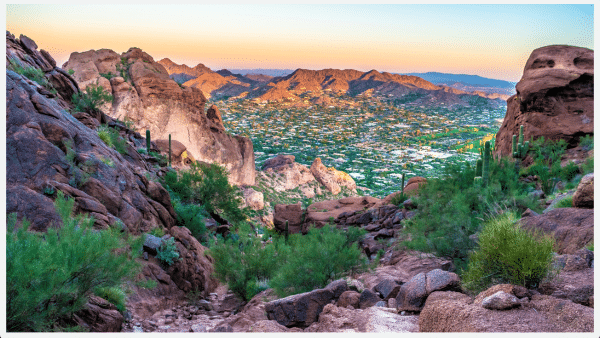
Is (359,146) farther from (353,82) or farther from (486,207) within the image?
(486,207)

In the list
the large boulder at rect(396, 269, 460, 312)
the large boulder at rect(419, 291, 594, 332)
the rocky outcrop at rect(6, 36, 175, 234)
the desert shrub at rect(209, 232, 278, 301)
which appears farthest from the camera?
the desert shrub at rect(209, 232, 278, 301)

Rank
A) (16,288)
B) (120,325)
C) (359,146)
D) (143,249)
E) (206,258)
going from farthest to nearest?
(359,146)
(206,258)
(143,249)
(120,325)
(16,288)

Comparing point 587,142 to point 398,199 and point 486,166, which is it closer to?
point 486,166

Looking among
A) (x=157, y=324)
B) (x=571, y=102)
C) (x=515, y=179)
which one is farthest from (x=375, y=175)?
(x=157, y=324)

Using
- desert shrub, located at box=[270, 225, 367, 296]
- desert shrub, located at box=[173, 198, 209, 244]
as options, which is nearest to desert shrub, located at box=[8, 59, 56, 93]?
desert shrub, located at box=[173, 198, 209, 244]

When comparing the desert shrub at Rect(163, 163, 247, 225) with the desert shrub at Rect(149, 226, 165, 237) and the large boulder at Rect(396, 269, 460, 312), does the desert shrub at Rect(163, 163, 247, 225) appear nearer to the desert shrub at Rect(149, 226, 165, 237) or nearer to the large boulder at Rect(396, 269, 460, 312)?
the desert shrub at Rect(149, 226, 165, 237)

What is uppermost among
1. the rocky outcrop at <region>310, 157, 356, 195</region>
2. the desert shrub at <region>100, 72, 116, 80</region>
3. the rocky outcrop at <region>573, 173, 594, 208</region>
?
the desert shrub at <region>100, 72, 116, 80</region>
